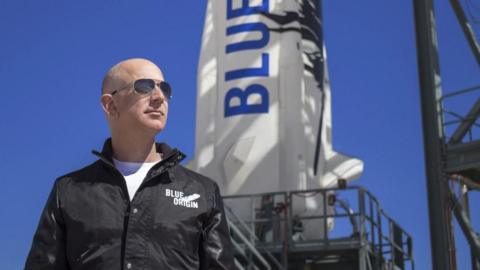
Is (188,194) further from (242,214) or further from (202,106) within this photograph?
(202,106)

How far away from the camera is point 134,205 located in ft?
9.09

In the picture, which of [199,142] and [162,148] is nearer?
[162,148]

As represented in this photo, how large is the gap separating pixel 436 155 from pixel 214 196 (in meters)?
10.5

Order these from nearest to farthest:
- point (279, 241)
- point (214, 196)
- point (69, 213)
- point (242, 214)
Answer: point (69, 213) → point (214, 196) → point (279, 241) → point (242, 214)

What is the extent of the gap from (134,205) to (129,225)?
0.28ft

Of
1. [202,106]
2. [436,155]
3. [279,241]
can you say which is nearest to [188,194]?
[436,155]

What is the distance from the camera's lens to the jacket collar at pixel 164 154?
2.92m

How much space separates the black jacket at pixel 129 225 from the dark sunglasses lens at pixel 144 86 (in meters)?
0.26

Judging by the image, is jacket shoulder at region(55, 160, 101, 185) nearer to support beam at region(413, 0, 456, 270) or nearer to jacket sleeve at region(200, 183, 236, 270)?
jacket sleeve at region(200, 183, 236, 270)

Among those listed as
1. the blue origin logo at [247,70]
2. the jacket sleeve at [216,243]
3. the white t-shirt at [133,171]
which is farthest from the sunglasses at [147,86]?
the blue origin logo at [247,70]

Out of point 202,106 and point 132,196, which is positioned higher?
point 202,106

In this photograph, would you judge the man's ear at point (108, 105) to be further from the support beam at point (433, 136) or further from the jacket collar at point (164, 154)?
the support beam at point (433, 136)

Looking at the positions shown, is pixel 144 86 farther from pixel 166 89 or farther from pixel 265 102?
pixel 265 102

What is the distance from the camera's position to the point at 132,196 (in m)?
2.84
